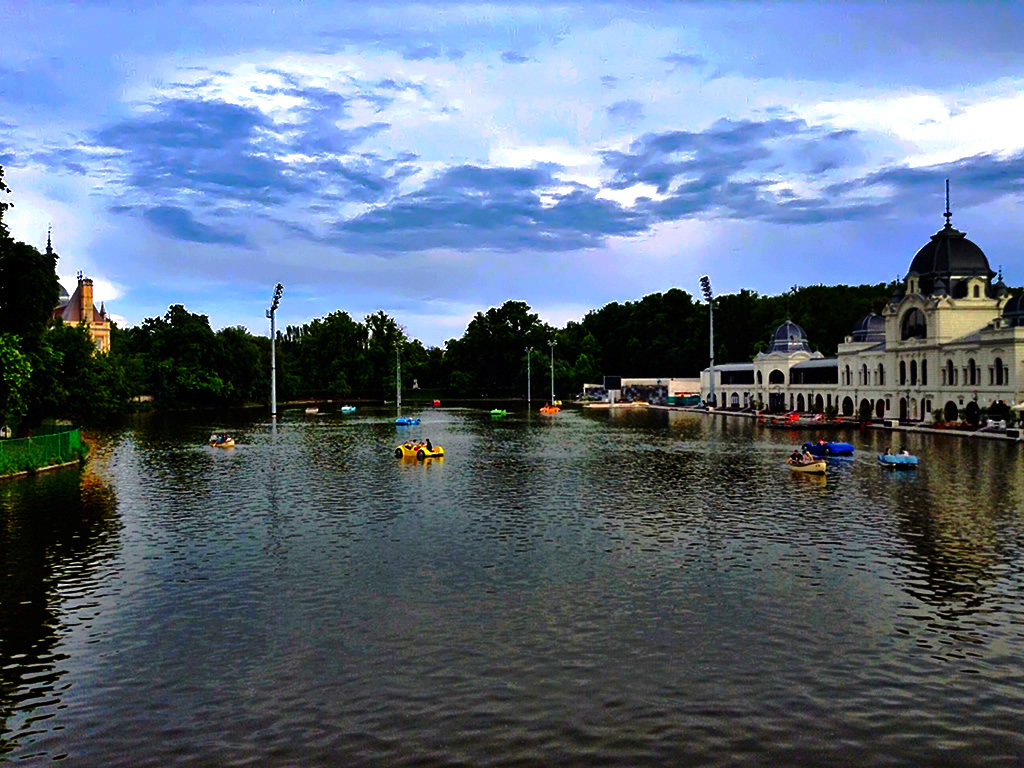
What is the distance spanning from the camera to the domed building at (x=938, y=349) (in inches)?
3383

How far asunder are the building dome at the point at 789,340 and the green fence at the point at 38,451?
110070 mm

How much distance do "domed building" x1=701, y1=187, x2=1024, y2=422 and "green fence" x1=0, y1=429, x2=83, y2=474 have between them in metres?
79.9

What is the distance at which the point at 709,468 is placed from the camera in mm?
59906

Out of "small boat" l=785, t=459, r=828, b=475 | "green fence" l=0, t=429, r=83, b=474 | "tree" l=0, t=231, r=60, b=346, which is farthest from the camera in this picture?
"small boat" l=785, t=459, r=828, b=475

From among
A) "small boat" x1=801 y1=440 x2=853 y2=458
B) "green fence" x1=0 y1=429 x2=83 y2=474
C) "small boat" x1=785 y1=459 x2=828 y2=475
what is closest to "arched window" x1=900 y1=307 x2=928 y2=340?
"small boat" x1=801 y1=440 x2=853 y2=458

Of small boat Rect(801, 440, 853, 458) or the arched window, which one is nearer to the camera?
small boat Rect(801, 440, 853, 458)

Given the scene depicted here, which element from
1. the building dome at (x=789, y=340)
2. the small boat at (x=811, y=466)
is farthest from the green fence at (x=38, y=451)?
the building dome at (x=789, y=340)

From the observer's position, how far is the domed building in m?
85.9

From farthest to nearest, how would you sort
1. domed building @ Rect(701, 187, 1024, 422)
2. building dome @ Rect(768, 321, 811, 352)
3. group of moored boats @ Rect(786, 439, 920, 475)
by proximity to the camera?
building dome @ Rect(768, 321, 811, 352) → domed building @ Rect(701, 187, 1024, 422) → group of moored boats @ Rect(786, 439, 920, 475)

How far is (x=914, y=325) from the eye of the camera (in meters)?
101

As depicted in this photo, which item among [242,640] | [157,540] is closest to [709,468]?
[157,540]

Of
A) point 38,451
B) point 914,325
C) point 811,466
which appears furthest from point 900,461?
point 38,451

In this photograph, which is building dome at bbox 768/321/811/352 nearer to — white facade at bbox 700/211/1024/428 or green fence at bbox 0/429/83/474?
white facade at bbox 700/211/1024/428

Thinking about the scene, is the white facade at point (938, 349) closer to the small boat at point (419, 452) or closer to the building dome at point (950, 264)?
the building dome at point (950, 264)
